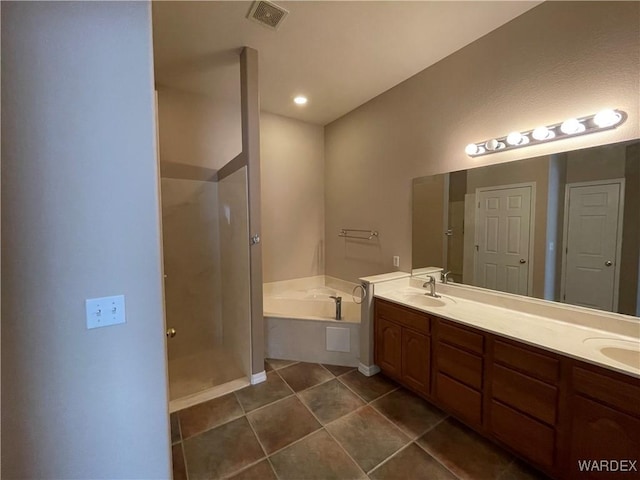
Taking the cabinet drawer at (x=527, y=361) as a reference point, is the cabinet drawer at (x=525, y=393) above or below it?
below

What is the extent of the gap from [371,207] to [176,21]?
97.5 inches

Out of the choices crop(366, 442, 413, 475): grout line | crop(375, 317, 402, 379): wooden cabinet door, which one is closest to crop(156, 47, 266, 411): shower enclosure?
crop(375, 317, 402, 379): wooden cabinet door

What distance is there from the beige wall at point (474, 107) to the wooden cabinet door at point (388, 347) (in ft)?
2.55

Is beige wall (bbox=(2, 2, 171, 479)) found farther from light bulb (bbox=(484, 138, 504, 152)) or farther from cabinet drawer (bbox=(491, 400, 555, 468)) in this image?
light bulb (bbox=(484, 138, 504, 152))

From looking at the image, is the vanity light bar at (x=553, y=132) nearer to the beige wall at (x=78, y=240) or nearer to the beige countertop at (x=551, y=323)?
the beige countertop at (x=551, y=323)

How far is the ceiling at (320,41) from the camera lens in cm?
187

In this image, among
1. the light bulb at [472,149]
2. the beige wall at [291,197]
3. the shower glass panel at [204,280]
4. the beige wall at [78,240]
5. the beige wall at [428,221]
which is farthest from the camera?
the beige wall at [291,197]

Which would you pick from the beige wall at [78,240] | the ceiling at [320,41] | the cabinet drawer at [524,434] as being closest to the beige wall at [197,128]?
the ceiling at [320,41]

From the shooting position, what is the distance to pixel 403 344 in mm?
2238

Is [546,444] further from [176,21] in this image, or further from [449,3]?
[176,21]

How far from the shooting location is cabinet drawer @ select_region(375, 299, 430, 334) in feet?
6.76

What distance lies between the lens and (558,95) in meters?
1.78

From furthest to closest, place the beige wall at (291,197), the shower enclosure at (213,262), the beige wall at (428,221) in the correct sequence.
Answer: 1. the beige wall at (291,197)
2. the beige wall at (428,221)
3. the shower enclosure at (213,262)

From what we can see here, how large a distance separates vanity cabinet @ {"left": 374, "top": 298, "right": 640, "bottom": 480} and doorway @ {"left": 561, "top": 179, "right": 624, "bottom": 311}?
0.59 meters
